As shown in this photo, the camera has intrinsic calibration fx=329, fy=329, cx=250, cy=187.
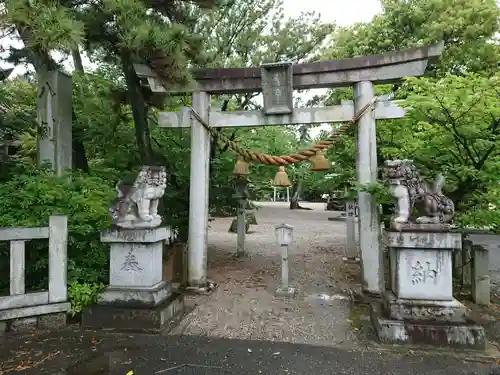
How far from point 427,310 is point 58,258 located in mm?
4839

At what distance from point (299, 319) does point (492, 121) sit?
4.18m

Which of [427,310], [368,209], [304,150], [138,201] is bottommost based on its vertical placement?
[427,310]

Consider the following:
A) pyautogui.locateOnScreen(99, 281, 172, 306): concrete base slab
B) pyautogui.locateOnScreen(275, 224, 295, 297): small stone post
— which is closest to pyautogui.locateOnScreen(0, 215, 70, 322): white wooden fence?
pyautogui.locateOnScreen(99, 281, 172, 306): concrete base slab

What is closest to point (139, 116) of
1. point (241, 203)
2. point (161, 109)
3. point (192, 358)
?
point (161, 109)

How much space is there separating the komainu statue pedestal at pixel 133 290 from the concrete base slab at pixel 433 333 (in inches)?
113

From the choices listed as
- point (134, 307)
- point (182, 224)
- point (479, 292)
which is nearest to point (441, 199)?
point (479, 292)

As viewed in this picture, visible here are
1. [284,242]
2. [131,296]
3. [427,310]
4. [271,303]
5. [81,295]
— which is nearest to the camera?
[427,310]

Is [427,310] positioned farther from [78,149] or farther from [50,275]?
[78,149]

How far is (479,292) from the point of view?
5398 mm

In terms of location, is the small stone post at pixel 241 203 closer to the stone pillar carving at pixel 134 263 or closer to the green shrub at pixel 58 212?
the green shrub at pixel 58 212

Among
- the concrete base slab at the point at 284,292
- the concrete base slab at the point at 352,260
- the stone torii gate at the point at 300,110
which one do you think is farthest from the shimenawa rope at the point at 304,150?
the concrete base slab at the point at 352,260

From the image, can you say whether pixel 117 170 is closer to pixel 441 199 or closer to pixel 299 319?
pixel 299 319

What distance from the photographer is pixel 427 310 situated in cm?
399

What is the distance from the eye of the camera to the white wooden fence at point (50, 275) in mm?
4254
